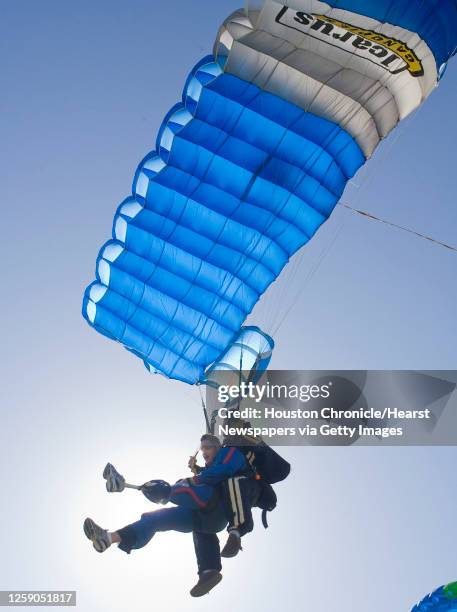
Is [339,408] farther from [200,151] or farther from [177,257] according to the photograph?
[200,151]

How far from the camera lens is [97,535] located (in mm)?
9633

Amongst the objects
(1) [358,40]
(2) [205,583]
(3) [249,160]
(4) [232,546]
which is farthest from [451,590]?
(1) [358,40]

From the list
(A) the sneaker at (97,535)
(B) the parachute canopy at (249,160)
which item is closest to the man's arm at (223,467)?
(A) the sneaker at (97,535)

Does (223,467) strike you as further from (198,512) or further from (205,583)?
(205,583)

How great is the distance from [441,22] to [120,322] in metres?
4.98

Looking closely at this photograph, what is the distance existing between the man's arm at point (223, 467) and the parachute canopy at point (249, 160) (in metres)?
2.02

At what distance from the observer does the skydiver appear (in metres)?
9.91

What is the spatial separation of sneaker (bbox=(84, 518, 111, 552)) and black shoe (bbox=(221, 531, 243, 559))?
45.1 inches

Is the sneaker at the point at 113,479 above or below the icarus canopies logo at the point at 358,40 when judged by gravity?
below

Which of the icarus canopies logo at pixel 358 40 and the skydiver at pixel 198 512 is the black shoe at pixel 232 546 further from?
the icarus canopies logo at pixel 358 40

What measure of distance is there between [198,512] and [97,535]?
1.06 meters

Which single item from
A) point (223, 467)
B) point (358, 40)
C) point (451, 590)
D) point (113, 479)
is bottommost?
point (451, 590)

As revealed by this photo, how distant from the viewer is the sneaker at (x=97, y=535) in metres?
9.64

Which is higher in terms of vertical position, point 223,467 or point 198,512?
point 223,467
